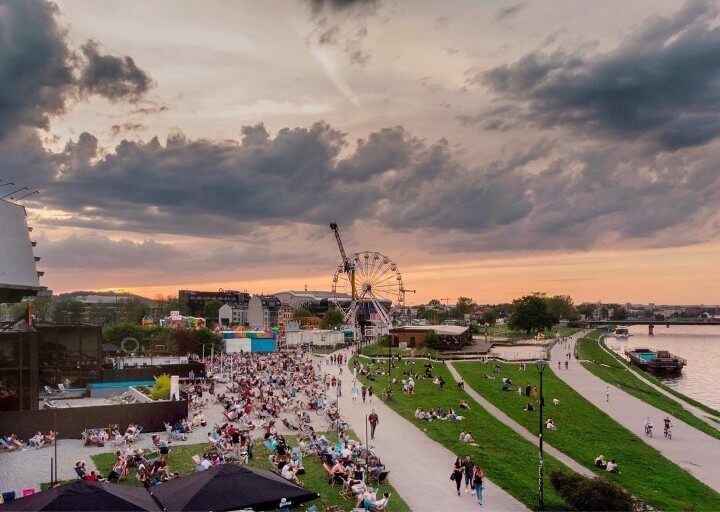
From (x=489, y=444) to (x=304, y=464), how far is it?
9948mm

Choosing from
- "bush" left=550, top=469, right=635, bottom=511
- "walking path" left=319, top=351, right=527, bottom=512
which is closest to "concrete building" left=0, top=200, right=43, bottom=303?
"walking path" left=319, top=351, right=527, bottom=512

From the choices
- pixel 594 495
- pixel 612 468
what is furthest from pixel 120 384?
pixel 594 495

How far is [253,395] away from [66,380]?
16.2 metres

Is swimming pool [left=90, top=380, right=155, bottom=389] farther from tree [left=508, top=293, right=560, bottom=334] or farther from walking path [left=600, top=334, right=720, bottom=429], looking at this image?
tree [left=508, top=293, right=560, bottom=334]

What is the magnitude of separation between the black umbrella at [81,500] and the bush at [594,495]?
1289 cm

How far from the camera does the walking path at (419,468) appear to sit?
20000 mm

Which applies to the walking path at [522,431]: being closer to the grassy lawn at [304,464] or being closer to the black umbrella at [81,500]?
the grassy lawn at [304,464]

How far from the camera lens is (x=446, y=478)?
22875 mm

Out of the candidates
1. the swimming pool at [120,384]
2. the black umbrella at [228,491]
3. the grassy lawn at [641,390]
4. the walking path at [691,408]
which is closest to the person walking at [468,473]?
the black umbrella at [228,491]

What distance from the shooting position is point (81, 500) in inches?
577

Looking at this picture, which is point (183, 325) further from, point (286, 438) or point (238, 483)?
point (238, 483)

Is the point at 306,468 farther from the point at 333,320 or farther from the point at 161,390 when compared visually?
the point at 333,320

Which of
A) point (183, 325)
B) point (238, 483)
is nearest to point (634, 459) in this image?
point (238, 483)

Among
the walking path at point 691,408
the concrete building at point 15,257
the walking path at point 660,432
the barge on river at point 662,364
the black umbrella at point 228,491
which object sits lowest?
the barge on river at point 662,364
